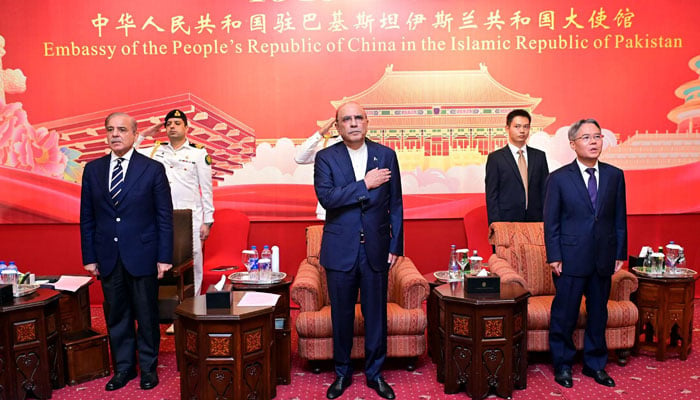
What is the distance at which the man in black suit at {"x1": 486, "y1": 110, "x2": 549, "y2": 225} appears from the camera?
448cm

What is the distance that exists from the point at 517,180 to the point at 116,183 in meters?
2.88

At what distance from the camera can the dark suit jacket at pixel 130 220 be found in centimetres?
340

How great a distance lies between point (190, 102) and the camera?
5.30 meters

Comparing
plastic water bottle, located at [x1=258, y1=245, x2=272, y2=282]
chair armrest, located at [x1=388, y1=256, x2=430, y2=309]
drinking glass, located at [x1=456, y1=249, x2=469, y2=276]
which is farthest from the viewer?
drinking glass, located at [x1=456, y1=249, x2=469, y2=276]

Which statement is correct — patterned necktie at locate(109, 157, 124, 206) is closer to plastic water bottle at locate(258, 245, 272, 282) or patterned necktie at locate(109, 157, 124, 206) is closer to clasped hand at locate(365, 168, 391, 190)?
plastic water bottle at locate(258, 245, 272, 282)

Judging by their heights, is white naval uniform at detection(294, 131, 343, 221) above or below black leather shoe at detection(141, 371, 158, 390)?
above

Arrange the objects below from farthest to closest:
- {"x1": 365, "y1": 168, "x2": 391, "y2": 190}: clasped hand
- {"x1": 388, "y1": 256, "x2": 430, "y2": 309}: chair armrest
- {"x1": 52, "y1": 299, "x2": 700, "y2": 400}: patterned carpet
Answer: {"x1": 388, "y1": 256, "x2": 430, "y2": 309}: chair armrest
{"x1": 52, "y1": 299, "x2": 700, "y2": 400}: patterned carpet
{"x1": 365, "y1": 168, "x2": 391, "y2": 190}: clasped hand

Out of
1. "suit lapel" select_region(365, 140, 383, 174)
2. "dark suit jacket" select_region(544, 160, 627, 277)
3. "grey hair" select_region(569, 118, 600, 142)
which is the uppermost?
"grey hair" select_region(569, 118, 600, 142)

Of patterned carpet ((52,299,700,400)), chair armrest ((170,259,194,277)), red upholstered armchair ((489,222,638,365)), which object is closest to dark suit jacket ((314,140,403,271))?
patterned carpet ((52,299,700,400))

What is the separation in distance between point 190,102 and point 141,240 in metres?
2.20

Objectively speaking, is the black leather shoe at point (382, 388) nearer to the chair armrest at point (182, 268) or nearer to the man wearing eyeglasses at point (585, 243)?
the man wearing eyeglasses at point (585, 243)

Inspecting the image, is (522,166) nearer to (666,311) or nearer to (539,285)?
(539,285)

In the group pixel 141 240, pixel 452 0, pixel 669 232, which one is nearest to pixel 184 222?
pixel 141 240

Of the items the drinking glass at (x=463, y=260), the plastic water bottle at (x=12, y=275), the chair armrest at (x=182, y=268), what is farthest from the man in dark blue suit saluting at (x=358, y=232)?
the plastic water bottle at (x=12, y=275)
